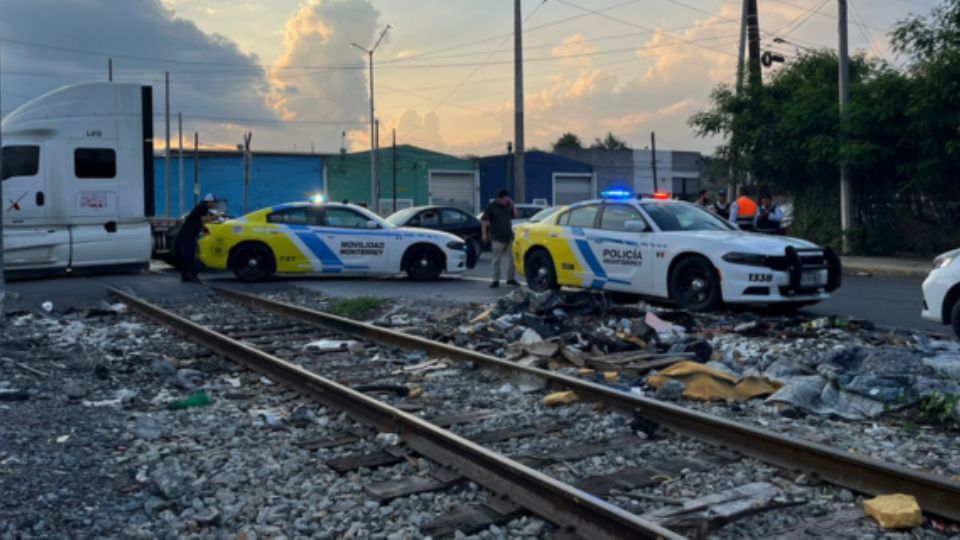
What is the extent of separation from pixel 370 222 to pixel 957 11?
41.1 ft

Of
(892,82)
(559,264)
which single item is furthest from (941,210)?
(559,264)

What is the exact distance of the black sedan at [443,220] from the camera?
22109 mm

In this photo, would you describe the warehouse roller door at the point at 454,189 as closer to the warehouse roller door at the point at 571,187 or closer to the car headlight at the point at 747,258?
the warehouse roller door at the point at 571,187

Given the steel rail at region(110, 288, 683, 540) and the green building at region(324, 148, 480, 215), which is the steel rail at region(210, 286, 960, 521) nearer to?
the steel rail at region(110, 288, 683, 540)

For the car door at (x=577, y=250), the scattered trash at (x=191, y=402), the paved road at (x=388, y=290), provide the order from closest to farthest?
the scattered trash at (x=191, y=402) < the paved road at (x=388, y=290) < the car door at (x=577, y=250)

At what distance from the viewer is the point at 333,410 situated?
6.62 metres

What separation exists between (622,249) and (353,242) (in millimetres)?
6239

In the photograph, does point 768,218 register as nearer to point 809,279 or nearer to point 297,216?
point 809,279

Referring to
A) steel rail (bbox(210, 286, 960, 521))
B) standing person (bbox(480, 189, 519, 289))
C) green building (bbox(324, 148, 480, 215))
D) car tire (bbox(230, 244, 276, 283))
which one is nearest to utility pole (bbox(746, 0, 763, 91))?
standing person (bbox(480, 189, 519, 289))

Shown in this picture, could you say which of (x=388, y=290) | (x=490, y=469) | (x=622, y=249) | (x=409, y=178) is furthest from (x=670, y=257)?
(x=409, y=178)

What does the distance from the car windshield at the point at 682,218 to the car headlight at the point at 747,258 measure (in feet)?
3.50

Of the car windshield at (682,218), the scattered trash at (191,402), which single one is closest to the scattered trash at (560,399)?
the scattered trash at (191,402)

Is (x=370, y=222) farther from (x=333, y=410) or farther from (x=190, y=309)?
(x=333, y=410)

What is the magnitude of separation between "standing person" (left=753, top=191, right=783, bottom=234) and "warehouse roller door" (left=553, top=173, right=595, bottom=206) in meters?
53.1
